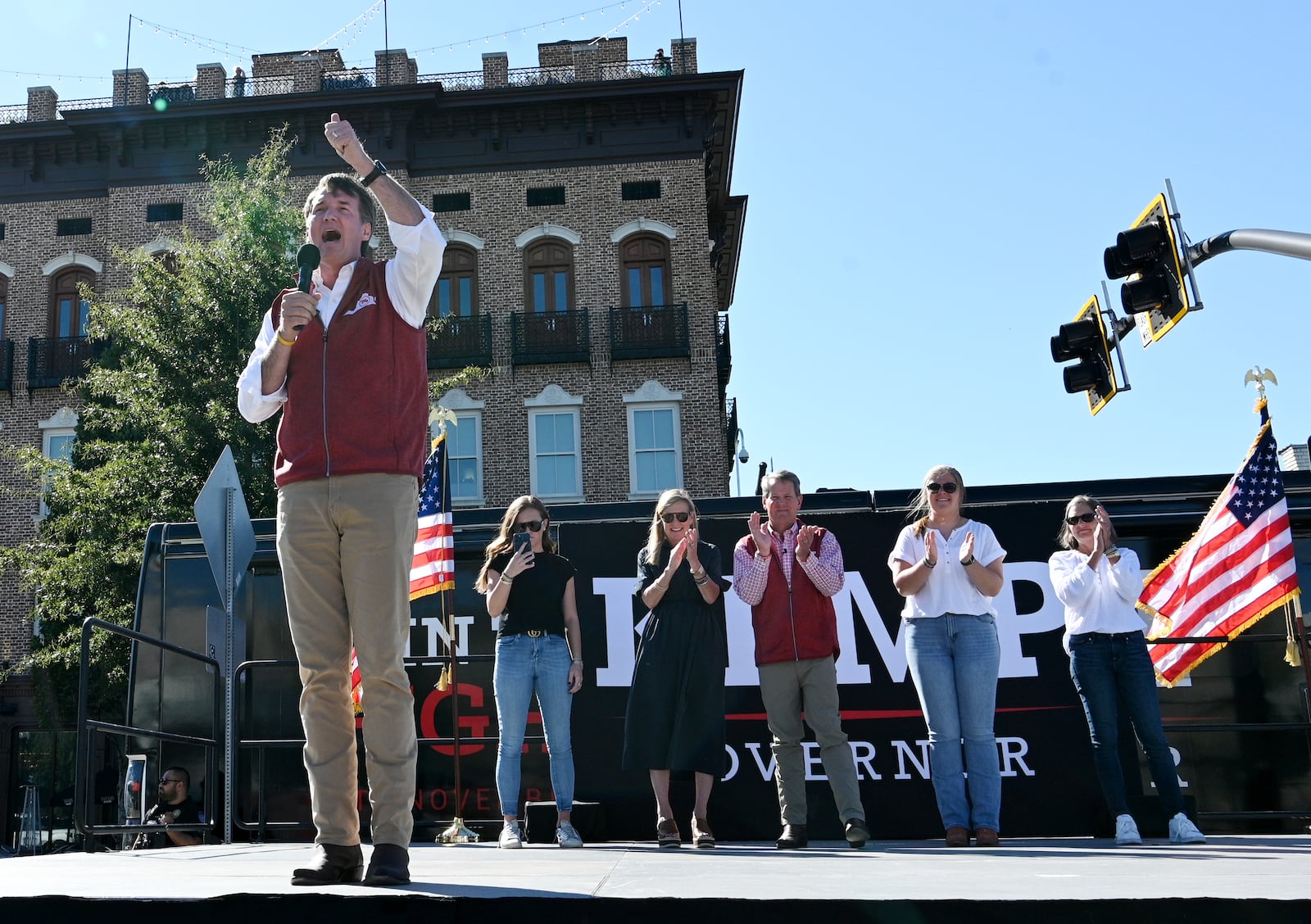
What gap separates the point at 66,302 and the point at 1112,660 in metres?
26.4

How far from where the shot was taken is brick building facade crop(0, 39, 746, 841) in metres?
26.1

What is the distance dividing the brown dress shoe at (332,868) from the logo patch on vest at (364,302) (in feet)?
5.18

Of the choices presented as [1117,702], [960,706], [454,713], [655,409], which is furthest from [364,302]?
[655,409]

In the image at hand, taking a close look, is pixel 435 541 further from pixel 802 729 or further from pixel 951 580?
pixel 951 580

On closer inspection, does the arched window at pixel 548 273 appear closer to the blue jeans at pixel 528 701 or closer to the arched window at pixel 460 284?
the arched window at pixel 460 284

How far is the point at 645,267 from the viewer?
88.4 feet

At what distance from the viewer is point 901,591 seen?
6.45 m

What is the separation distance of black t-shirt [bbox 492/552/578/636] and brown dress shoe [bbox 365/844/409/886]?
3403 mm

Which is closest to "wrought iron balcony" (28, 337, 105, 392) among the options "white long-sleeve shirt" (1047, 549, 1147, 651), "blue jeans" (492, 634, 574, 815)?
"blue jeans" (492, 634, 574, 815)

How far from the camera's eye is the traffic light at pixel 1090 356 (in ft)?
41.6

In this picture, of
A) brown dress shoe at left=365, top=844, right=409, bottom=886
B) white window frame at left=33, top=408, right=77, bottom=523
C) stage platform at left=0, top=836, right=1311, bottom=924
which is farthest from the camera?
white window frame at left=33, top=408, right=77, bottom=523

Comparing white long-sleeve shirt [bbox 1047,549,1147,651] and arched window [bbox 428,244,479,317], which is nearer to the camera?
white long-sleeve shirt [bbox 1047,549,1147,651]

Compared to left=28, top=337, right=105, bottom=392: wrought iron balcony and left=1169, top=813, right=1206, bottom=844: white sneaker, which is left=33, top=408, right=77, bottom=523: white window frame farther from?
left=1169, top=813, right=1206, bottom=844: white sneaker

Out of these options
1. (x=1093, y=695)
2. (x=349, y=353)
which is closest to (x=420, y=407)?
(x=349, y=353)
